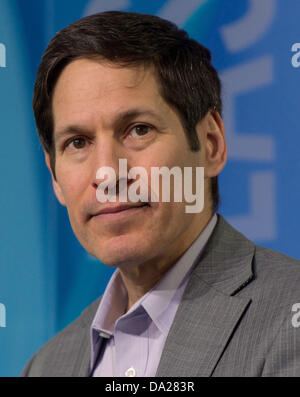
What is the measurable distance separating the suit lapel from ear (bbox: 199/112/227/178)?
6.7 inches

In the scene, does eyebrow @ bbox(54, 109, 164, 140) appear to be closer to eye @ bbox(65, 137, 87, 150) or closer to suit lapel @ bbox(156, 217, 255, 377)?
eye @ bbox(65, 137, 87, 150)

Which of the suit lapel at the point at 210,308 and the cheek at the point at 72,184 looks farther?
the cheek at the point at 72,184

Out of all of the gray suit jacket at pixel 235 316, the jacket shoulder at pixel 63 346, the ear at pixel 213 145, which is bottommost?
the jacket shoulder at pixel 63 346

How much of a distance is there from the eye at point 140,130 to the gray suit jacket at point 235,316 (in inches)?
13.3

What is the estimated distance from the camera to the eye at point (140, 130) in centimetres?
142

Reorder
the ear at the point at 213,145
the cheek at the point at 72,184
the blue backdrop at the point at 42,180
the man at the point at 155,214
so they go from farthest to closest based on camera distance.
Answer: the blue backdrop at the point at 42,180 < the ear at the point at 213,145 < the cheek at the point at 72,184 < the man at the point at 155,214

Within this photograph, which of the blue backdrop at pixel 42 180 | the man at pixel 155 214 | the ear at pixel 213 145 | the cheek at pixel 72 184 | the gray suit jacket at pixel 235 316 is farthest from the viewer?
the blue backdrop at pixel 42 180

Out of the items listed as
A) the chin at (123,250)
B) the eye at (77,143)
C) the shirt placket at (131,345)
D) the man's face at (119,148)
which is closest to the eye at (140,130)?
the man's face at (119,148)

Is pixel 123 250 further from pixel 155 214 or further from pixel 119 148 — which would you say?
pixel 119 148

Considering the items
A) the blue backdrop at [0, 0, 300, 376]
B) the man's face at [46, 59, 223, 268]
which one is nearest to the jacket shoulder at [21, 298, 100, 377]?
the blue backdrop at [0, 0, 300, 376]

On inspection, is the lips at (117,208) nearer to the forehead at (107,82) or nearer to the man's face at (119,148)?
the man's face at (119,148)

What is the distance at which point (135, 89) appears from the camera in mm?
1399

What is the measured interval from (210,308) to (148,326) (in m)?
0.22

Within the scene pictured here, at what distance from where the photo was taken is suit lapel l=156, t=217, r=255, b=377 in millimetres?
1298
